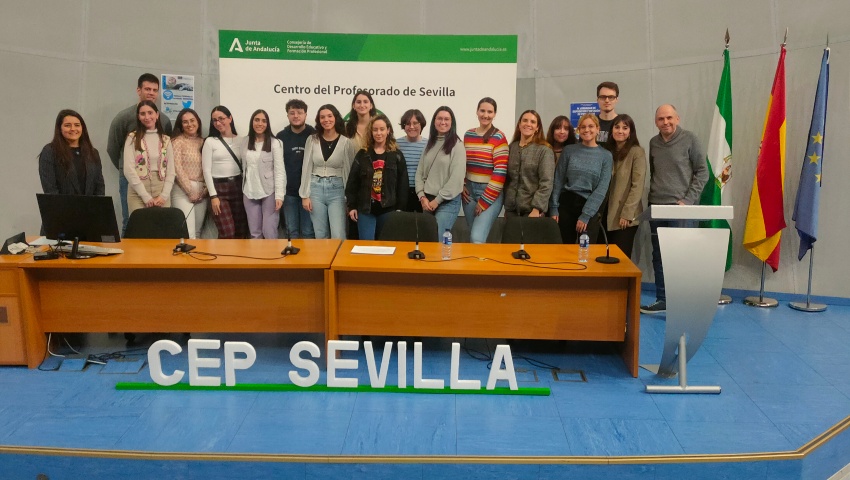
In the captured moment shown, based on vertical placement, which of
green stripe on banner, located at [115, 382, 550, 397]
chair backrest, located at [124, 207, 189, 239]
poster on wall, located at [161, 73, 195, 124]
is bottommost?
green stripe on banner, located at [115, 382, 550, 397]

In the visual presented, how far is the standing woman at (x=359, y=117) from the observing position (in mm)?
5523

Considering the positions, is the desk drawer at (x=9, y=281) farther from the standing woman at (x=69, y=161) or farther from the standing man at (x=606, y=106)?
the standing man at (x=606, y=106)

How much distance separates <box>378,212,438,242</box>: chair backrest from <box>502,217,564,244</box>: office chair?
0.49 metres

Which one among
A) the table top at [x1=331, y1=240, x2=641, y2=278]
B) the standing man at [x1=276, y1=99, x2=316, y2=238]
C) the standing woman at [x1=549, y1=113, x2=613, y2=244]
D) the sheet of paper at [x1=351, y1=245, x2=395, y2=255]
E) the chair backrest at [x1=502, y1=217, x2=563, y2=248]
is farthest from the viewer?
the standing man at [x1=276, y1=99, x2=316, y2=238]

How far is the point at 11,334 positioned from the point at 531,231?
10.4 feet

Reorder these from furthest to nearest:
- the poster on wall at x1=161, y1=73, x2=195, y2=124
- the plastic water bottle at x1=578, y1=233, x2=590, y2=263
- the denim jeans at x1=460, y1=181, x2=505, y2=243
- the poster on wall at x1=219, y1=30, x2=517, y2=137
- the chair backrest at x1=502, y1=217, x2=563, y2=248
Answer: the poster on wall at x1=161, y1=73, x2=195, y2=124 → the poster on wall at x1=219, y1=30, x2=517, y2=137 → the denim jeans at x1=460, y1=181, x2=505, y2=243 → the chair backrest at x1=502, y1=217, x2=563, y2=248 → the plastic water bottle at x1=578, y1=233, x2=590, y2=263

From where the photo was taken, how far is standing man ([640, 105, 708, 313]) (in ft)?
17.1

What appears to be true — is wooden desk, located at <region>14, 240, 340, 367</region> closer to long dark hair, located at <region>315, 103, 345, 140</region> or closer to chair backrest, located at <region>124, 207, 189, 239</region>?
chair backrest, located at <region>124, 207, 189, 239</region>

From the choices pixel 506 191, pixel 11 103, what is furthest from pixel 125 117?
pixel 506 191

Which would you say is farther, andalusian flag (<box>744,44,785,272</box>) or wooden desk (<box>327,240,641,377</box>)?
andalusian flag (<box>744,44,785,272</box>)

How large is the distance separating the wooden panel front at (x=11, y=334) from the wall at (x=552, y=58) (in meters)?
2.50

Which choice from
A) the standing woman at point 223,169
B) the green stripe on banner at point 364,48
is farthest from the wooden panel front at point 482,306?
the green stripe on banner at point 364,48

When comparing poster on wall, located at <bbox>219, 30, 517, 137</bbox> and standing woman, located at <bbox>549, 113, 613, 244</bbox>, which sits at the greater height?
poster on wall, located at <bbox>219, 30, 517, 137</bbox>

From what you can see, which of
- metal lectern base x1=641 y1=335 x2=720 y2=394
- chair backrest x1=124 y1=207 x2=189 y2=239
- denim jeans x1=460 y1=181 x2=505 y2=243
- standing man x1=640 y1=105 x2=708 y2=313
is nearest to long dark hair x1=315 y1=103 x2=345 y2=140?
denim jeans x1=460 y1=181 x2=505 y2=243
